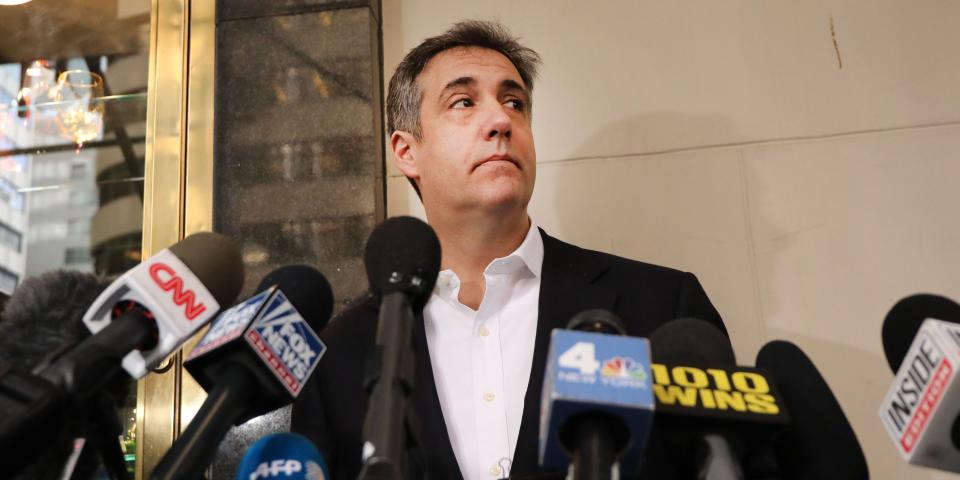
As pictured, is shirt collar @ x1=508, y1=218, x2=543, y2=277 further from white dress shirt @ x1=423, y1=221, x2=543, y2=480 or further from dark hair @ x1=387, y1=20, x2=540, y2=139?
dark hair @ x1=387, y1=20, x2=540, y2=139

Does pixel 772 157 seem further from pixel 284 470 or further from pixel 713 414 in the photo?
pixel 284 470

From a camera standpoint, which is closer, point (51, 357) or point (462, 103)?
point (51, 357)

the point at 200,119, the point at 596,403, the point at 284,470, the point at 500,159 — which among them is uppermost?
the point at 200,119

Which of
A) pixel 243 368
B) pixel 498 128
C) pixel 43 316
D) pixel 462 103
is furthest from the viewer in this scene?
pixel 462 103

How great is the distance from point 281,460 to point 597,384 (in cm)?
43

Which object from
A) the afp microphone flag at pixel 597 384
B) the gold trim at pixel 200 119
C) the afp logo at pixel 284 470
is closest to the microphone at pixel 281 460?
the afp logo at pixel 284 470

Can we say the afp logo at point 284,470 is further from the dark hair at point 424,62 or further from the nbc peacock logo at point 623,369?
the dark hair at point 424,62

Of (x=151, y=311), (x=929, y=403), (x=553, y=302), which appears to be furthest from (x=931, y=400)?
(x=553, y=302)

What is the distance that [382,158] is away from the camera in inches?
93.4

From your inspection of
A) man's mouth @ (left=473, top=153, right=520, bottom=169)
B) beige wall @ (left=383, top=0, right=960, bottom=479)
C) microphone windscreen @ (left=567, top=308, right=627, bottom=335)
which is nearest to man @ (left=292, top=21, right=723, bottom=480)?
man's mouth @ (left=473, top=153, right=520, bottom=169)

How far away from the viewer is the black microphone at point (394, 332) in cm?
75

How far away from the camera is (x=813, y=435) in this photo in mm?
1026

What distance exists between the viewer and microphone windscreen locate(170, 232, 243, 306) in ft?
3.53

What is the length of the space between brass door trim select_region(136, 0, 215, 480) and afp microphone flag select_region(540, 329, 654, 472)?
163 centimetres
